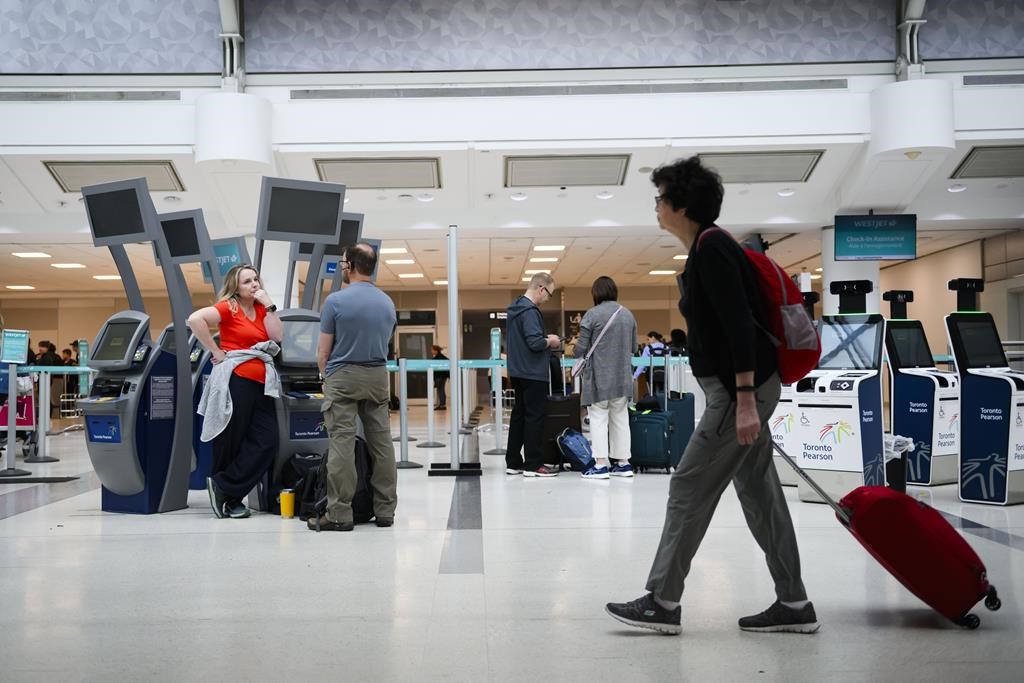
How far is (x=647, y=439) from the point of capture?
275 inches

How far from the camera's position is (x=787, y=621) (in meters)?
2.62

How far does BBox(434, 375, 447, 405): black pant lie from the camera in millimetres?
19739

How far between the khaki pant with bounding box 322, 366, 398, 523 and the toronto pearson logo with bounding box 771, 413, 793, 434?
2474 millimetres

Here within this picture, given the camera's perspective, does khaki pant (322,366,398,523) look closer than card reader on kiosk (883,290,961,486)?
Yes

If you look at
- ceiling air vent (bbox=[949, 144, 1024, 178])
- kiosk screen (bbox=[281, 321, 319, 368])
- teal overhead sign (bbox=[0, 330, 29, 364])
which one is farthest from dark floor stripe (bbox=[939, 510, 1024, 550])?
ceiling air vent (bbox=[949, 144, 1024, 178])

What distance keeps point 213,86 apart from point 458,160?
3245 mm

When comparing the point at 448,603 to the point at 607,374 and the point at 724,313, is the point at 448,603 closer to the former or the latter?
the point at 724,313

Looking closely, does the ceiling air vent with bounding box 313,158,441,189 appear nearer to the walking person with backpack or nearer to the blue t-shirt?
the blue t-shirt

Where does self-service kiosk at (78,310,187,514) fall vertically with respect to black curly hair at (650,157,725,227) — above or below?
below

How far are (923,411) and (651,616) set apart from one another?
167 inches

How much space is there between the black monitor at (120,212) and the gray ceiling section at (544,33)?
694cm

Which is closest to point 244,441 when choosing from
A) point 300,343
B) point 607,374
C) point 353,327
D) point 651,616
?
point 300,343

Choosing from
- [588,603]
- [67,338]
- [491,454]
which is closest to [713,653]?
→ [588,603]

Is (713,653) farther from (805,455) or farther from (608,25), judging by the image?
(608,25)
